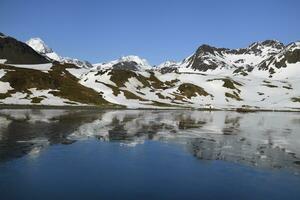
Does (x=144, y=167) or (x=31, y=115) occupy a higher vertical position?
(x=31, y=115)

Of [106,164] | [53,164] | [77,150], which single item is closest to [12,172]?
[53,164]

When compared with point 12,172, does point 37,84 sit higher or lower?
higher

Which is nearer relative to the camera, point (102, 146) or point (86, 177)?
point (86, 177)

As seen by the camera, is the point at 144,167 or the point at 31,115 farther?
the point at 31,115

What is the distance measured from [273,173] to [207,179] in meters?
5.26

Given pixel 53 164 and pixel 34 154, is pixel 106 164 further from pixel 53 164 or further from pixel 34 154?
pixel 34 154

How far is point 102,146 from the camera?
128ft

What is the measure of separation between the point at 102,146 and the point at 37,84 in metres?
106

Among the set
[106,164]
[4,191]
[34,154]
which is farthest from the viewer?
[34,154]

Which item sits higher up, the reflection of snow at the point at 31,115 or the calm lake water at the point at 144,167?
the reflection of snow at the point at 31,115

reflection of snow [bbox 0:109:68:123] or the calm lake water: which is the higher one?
reflection of snow [bbox 0:109:68:123]

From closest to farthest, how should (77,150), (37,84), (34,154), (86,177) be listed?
(86,177) < (34,154) < (77,150) < (37,84)

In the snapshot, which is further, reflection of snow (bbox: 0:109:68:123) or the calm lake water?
reflection of snow (bbox: 0:109:68:123)

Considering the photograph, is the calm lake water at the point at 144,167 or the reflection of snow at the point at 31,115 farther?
the reflection of snow at the point at 31,115
